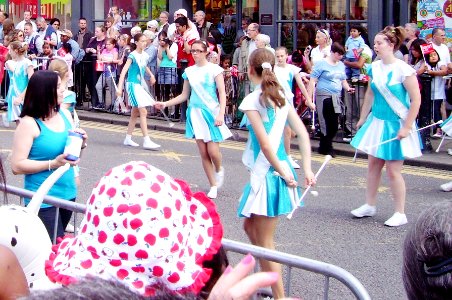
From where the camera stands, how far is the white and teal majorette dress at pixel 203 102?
1081 cm

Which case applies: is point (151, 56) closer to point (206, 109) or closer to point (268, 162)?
point (206, 109)

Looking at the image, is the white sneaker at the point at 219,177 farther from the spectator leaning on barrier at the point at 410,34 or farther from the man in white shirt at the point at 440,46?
the spectator leaning on barrier at the point at 410,34

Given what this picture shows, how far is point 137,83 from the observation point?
14.5m

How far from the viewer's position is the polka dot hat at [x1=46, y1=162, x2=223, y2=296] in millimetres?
2416

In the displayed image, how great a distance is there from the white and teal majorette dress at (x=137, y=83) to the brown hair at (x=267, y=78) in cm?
743

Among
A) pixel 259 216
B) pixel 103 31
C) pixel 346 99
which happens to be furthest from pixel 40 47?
pixel 259 216

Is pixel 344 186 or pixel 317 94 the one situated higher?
pixel 317 94

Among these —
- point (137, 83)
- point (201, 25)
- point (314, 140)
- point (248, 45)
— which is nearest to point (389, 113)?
point (137, 83)

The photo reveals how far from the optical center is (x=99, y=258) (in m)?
2.50

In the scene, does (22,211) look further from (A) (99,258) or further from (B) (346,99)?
(B) (346,99)

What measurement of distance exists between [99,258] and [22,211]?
997 mm

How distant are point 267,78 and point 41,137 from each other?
65.1 inches

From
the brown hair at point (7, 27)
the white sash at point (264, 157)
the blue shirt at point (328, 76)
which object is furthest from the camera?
the brown hair at point (7, 27)

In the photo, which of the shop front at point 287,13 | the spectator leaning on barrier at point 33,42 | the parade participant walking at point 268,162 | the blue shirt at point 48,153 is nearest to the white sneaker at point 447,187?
the parade participant walking at point 268,162
